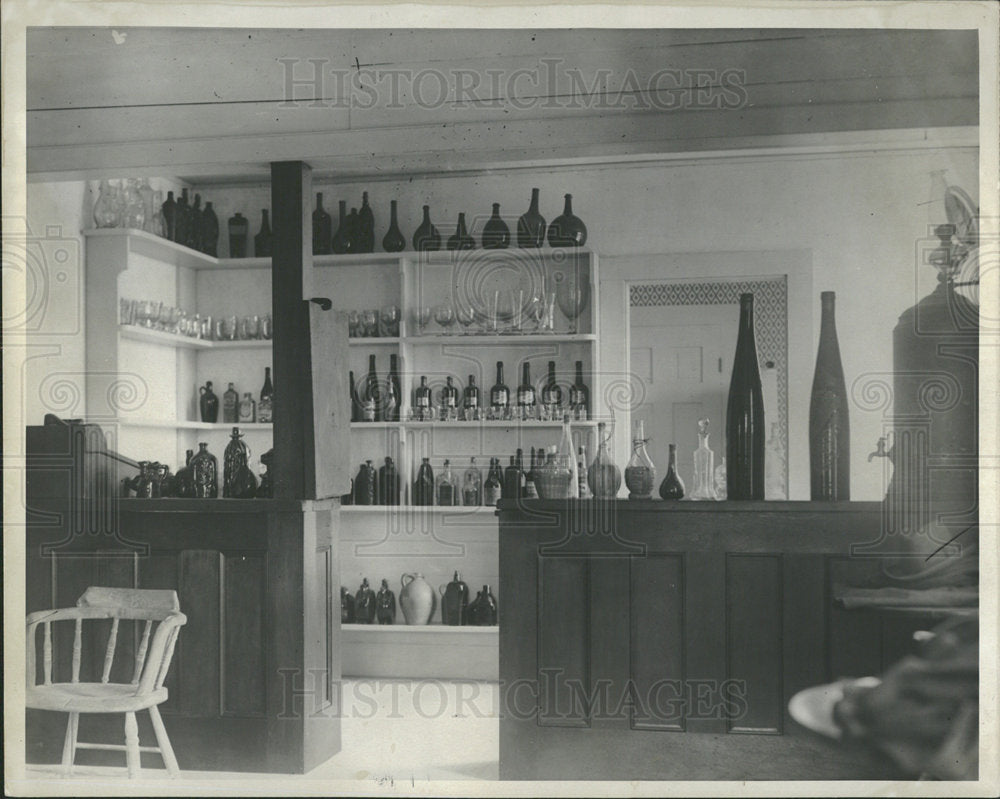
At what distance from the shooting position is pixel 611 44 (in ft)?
11.2

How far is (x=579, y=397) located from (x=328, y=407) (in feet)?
6.64

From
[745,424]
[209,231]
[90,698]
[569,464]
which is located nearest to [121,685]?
[90,698]

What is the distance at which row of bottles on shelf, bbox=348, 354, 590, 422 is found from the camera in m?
5.96

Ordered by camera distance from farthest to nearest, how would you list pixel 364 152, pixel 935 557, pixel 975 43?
pixel 364 152
pixel 935 557
pixel 975 43

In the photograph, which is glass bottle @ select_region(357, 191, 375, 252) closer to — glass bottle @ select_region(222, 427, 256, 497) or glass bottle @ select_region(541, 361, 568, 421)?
glass bottle @ select_region(541, 361, 568, 421)

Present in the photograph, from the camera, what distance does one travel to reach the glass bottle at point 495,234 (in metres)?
6.01

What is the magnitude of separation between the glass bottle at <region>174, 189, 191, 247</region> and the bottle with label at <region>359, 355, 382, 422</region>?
130 centimetres

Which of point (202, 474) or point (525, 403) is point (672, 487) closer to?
point (202, 474)

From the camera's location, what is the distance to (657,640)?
337 centimetres

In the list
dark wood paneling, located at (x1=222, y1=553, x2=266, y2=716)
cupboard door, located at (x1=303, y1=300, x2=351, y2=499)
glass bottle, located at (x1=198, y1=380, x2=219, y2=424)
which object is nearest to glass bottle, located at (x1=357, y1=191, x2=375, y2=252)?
glass bottle, located at (x1=198, y1=380, x2=219, y2=424)

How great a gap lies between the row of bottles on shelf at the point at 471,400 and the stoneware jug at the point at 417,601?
95 centimetres

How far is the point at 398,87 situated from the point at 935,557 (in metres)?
2.34

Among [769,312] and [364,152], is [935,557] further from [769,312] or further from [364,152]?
[769,312]

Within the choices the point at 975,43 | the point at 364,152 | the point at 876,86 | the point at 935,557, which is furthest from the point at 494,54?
the point at 935,557
